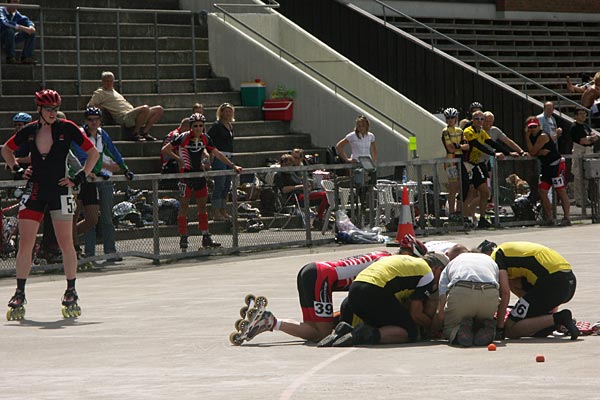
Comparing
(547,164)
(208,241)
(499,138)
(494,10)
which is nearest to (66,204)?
(208,241)

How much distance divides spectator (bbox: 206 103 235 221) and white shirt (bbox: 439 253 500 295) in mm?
8779

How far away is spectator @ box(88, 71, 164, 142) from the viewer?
22.6m

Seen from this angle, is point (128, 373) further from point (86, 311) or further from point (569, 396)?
point (86, 311)

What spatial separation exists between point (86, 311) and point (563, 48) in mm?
23724

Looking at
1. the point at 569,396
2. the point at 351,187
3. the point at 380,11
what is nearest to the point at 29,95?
the point at 351,187

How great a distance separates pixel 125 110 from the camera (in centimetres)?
2286

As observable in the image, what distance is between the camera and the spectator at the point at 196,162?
754 inches

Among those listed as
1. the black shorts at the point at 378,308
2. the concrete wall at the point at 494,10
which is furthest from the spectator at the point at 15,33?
the black shorts at the point at 378,308

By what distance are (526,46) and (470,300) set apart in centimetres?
2502

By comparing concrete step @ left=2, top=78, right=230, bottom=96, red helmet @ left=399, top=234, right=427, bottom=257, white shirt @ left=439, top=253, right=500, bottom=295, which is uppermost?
concrete step @ left=2, top=78, right=230, bottom=96

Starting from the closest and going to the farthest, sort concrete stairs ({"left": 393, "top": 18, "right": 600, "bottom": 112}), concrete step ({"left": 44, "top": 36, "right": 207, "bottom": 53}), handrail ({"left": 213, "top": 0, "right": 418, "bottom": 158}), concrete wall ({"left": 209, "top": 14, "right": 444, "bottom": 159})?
concrete step ({"left": 44, "top": 36, "right": 207, "bottom": 53}) → handrail ({"left": 213, "top": 0, "right": 418, "bottom": 158}) → concrete wall ({"left": 209, "top": 14, "right": 444, "bottom": 159}) → concrete stairs ({"left": 393, "top": 18, "right": 600, "bottom": 112})

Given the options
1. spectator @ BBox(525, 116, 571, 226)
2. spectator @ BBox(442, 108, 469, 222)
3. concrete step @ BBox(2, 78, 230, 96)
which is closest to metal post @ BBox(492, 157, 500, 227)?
spectator @ BBox(442, 108, 469, 222)

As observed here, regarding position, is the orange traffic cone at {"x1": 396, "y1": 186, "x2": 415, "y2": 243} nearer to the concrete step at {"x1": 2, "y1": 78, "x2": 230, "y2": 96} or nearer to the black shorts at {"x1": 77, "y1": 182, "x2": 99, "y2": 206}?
the black shorts at {"x1": 77, "y1": 182, "x2": 99, "y2": 206}

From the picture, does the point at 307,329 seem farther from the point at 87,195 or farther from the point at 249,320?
the point at 87,195
